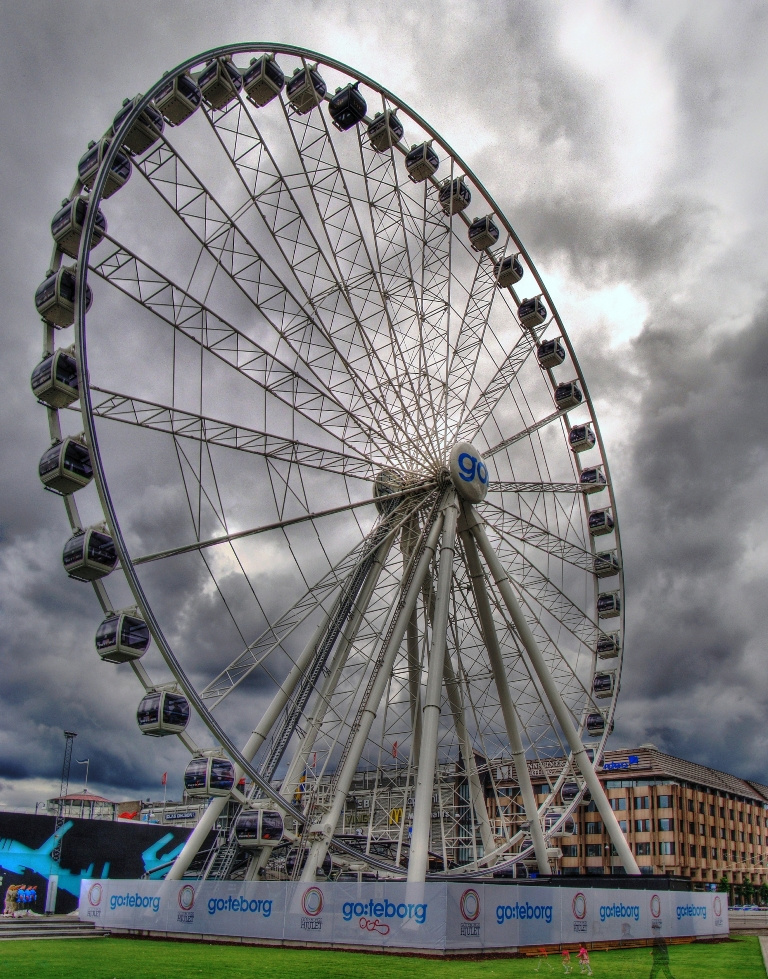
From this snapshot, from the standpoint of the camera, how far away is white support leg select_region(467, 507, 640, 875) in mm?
35125

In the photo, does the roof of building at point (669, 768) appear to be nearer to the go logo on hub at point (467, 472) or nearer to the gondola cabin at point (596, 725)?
the gondola cabin at point (596, 725)

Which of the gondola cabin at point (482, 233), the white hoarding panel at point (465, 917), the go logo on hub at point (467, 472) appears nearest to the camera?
the white hoarding panel at point (465, 917)

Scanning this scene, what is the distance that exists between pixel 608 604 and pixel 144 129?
97.5 ft

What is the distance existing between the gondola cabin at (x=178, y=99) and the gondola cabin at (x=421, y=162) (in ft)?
37.2

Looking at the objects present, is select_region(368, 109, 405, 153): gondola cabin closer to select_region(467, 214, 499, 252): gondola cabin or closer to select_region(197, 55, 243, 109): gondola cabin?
select_region(467, 214, 499, 252): gondola cabin

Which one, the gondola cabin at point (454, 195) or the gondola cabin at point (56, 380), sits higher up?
the gondola cabin at point (454, 195)

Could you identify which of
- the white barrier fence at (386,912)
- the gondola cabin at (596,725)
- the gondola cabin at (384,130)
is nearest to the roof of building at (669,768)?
the gondola cabin at (596,725)

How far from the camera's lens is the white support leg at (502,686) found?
3550 centimetres

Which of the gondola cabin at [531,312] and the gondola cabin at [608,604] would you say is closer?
the gondola cabin at [531,312]

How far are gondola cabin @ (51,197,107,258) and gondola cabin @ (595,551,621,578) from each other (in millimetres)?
27782

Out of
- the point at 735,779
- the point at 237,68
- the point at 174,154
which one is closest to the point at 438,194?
the point at 237,68

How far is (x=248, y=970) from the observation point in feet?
65.3

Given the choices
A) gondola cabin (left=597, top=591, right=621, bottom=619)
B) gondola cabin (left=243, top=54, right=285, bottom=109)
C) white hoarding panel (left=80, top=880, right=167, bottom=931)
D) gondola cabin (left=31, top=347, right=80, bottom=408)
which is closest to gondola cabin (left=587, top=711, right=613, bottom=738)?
gondola cabin (left=597, top=591, right=621, bottom=619)

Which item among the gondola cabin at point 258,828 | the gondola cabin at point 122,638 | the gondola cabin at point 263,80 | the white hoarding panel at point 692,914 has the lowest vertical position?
the white hoarding panel at point 692,914
